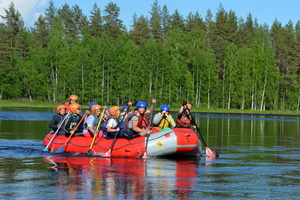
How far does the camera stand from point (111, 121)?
58.0ft

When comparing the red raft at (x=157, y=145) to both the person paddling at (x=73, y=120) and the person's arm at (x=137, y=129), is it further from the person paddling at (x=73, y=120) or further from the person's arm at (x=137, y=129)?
the person paddling at (x=73, y=120)

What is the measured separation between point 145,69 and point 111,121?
197 feet

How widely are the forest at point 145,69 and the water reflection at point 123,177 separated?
2328 inches

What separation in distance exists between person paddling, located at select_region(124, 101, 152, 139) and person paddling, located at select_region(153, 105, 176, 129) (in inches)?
82.3

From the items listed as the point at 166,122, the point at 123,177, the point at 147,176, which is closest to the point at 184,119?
the point at 166,122

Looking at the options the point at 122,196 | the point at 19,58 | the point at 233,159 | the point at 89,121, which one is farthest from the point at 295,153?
the point at 19,58

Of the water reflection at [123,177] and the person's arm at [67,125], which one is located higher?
the person's arm at [67,125]

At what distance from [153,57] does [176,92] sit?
6.75m

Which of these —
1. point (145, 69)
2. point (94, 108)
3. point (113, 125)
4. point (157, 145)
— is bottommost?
point (157, 145)

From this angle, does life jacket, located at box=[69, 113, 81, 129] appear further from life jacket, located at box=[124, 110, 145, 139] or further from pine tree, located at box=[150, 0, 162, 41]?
pine tree, located at box=[150, 0, 162, 41]

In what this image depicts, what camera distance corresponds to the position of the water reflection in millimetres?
11030

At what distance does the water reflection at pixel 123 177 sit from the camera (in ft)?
36.2

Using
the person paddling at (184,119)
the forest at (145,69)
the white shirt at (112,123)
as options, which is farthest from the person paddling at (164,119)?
the forest at (145,69)

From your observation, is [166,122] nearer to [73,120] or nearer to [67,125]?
[73,120]
